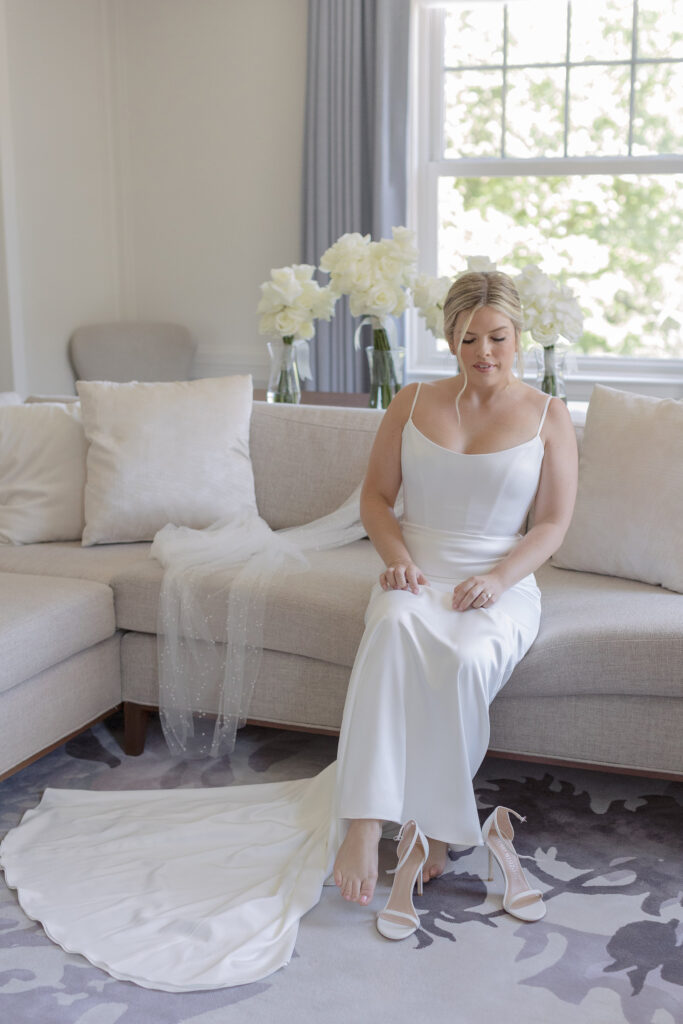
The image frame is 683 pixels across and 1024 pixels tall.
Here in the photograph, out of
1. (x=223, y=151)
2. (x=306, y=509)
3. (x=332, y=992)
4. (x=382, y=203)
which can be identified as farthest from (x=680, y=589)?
(x=223, y=151)

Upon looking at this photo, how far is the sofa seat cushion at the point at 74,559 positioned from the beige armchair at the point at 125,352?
6.32 feet

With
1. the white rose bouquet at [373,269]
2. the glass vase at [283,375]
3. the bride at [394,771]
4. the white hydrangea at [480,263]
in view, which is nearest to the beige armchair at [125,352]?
the glass vase at [283,375]

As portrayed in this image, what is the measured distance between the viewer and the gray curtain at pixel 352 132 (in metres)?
4.55

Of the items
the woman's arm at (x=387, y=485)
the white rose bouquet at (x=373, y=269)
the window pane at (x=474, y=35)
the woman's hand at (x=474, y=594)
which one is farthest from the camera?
the window pane at (x=474, y=35)

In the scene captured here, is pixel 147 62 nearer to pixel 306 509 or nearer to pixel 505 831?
pixel 306 509

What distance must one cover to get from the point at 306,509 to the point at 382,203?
6.57 ft

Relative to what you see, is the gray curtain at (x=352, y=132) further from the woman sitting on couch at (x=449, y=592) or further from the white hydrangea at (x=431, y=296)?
the woman sitting on couch at (x=449, y=592)

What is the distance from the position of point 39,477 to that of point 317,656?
1091 millimetres

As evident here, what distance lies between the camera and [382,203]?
4621 millimetres

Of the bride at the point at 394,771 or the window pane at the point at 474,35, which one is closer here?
the bride at the point at 394,771

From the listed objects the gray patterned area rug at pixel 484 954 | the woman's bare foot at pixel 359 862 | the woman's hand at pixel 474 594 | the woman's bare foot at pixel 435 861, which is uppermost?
the woman's hand at pixel 474 594

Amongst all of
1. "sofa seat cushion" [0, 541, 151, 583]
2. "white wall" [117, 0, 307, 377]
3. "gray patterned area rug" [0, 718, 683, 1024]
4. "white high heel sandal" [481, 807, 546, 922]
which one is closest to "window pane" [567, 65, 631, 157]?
"white wall" [117, 0, 307, 377]

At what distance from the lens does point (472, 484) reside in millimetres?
2373

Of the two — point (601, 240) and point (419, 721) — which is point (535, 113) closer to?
point (601, 240)
